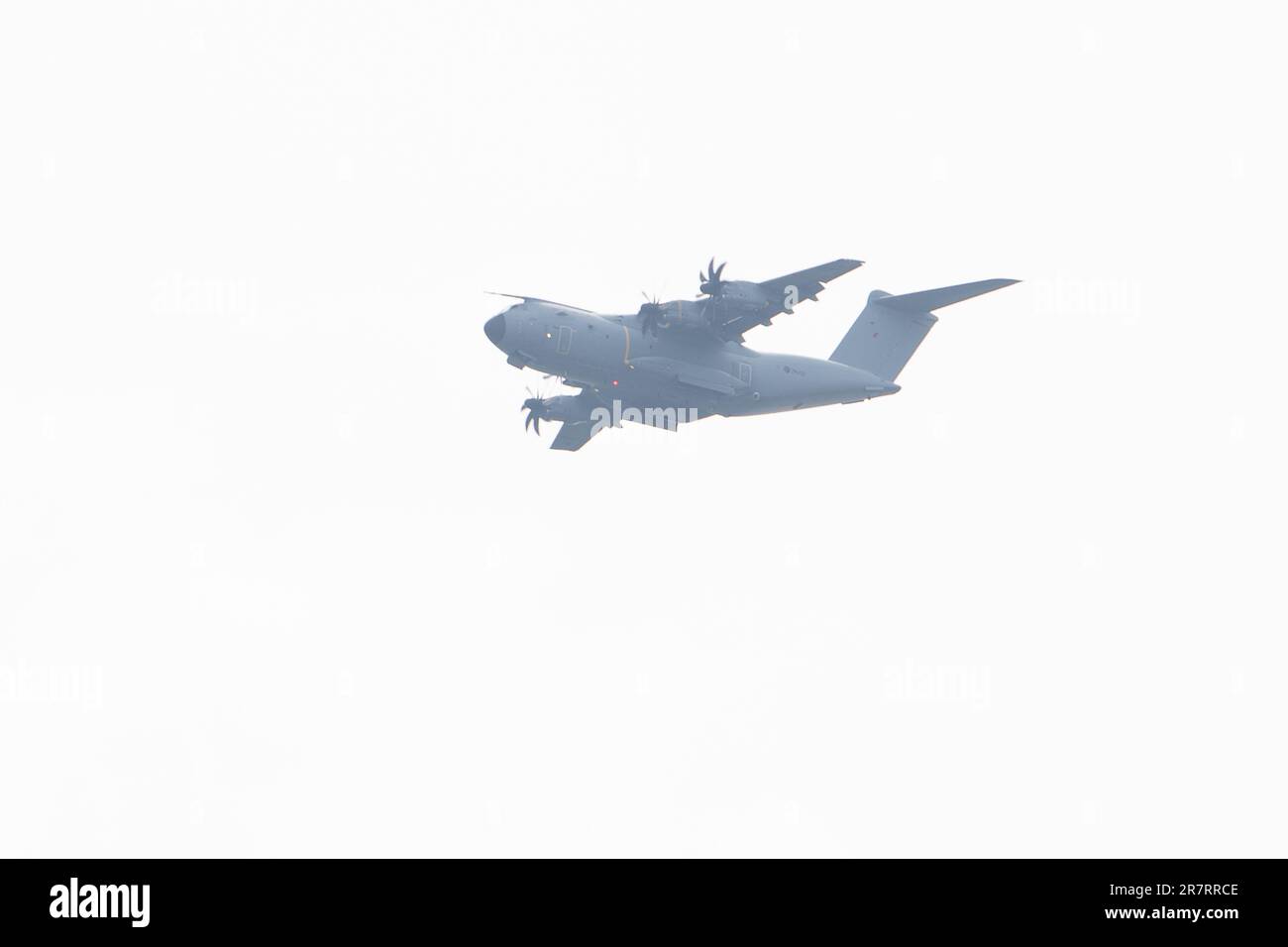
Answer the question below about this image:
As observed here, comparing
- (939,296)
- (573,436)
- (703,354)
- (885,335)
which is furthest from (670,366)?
(939,296)

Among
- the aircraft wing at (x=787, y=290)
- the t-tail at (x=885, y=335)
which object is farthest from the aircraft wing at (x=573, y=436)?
the t-tail at (x=885, y=335)

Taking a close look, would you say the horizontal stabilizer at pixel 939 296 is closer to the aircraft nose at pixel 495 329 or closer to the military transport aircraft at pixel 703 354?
the military transport aircraft at pixel 703 354

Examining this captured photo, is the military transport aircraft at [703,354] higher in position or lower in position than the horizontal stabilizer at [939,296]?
lower

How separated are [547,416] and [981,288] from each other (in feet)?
41.3

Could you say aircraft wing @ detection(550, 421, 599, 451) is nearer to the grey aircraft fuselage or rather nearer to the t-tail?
the grey aircraft fuselage

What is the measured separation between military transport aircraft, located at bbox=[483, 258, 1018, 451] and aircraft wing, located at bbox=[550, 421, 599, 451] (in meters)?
0.24

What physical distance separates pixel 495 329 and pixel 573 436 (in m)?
8.05

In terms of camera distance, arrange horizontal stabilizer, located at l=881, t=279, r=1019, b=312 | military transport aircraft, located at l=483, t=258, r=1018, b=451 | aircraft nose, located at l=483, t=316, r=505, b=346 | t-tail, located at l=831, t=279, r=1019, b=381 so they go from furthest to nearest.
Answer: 1. t-tail, located at l=831, t=279, r=1019, b=381
2. horizontal stabilizer, located at l=881, t=279, r=1019, b=312
3. military transport aircraft, located at l=483, t=258, r=1018, b=451
4. aircraft nose, located at l=483, t=316, r=505, b=346

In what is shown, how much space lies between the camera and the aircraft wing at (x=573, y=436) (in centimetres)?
4609

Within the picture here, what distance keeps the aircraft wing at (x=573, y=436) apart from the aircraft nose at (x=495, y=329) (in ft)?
23.5

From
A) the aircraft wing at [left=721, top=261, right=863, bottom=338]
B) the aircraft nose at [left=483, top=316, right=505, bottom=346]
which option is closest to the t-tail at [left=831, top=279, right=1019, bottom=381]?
the aircraft wing at [left=721, top=261, right=863, bottom=338]

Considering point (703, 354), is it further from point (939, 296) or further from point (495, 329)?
point (939, 296)

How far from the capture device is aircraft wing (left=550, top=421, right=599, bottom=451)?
46094mm
